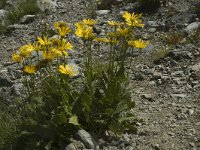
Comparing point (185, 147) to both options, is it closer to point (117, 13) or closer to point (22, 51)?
point (22, 51)

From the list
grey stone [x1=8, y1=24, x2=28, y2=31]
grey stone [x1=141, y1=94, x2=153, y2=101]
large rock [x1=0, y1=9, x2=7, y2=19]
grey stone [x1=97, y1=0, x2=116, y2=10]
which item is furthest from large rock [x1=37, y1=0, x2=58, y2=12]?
grey stone [x1=141, y1=94, x2=153, y2=101]

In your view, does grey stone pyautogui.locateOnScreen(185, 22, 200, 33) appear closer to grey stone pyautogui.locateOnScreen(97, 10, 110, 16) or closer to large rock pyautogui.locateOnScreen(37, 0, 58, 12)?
grey stone pyautogui.locateOnScreen(97, 10, 110, 16)

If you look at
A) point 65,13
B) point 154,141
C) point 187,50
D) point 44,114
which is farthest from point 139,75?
point 65,13

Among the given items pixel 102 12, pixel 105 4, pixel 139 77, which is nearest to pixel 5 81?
pixel 139 77

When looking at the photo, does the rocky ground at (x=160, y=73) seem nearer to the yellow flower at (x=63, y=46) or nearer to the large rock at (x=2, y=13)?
the large rock at (x=2, y=13)

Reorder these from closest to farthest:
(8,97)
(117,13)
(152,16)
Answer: (8,97) < (152,16) < (117,13)
